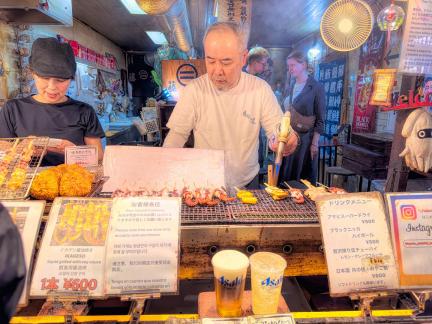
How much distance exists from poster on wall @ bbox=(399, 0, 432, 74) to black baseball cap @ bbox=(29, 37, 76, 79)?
9.22 feet

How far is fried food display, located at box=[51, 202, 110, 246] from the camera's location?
1219mm

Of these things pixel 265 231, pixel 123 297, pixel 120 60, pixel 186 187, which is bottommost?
pixel 123 297

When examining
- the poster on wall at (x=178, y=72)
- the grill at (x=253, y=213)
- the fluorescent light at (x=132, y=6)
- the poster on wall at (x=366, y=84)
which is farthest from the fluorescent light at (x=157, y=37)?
the grill at (x=253, y=213)

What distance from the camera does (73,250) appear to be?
3.94ft

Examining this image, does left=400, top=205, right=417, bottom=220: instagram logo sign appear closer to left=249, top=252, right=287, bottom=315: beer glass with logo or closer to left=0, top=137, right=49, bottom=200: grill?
left=249, top=252, right=287, bottom=315: beer glass with logo

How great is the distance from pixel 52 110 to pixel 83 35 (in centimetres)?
829

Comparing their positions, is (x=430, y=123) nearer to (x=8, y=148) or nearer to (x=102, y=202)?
(x=102, y=202)

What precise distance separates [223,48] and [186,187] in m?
1.37

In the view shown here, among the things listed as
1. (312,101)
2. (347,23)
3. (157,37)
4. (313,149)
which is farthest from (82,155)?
(157,37)

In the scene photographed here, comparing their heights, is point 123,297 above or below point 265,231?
below

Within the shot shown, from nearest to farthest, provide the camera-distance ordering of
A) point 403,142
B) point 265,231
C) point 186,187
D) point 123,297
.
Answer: point 123,297 < point 265,231 < point 186,187 < point 403,142

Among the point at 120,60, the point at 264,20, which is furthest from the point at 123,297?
the point at 120,60

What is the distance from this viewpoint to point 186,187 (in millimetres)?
1914

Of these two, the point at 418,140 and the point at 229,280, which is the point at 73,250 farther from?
the point at 418,140
